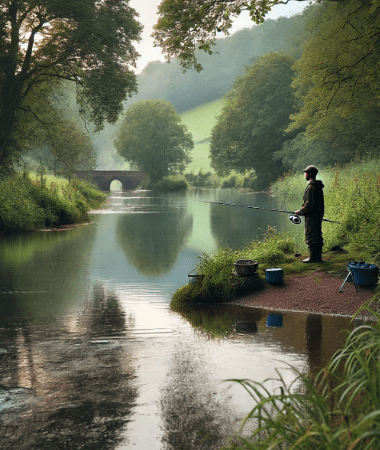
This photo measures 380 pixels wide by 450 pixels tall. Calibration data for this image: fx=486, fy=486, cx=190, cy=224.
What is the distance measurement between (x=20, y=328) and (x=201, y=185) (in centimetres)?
8412

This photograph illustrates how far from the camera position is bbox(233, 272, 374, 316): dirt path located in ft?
25.8

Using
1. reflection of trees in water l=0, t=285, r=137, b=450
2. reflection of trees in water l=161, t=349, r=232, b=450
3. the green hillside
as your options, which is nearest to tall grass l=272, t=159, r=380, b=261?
reflection of trees in water l=161, t=349, r=232, b=450

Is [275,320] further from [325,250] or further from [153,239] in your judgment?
[153,239]

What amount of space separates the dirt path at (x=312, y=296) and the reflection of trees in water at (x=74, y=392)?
2741mm

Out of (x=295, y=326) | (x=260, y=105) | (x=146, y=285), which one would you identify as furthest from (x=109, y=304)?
(x=260, y=105)

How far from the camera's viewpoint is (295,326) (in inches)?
276

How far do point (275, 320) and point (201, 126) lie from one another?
167 m

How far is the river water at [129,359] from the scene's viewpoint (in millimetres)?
3973

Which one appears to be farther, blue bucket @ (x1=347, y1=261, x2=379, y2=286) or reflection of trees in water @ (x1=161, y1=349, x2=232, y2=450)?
blue bucket @ (x1=347, y1=261, x2=379, y2=286)

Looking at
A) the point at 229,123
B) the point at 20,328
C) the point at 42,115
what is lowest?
the point at 20,328

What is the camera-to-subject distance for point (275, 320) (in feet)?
24.3

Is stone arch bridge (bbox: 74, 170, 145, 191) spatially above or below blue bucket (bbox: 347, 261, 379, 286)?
above

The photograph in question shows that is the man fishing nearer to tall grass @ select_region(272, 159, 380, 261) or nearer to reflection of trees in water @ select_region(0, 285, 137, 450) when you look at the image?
tall grass @ select_region(272, 159, 380, 261)

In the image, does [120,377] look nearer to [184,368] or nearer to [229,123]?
[184,368]
